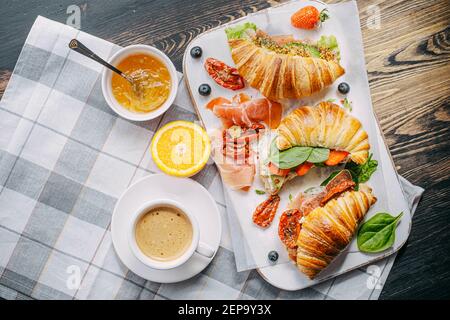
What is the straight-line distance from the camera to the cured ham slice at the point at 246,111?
2.01 metres

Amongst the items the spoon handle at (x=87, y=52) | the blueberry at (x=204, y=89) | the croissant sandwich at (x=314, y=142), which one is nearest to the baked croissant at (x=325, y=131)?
the croissant sandwich at (x=314, y=142)

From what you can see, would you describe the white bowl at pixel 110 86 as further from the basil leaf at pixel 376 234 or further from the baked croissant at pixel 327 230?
the basil leaf at pixel 376 234

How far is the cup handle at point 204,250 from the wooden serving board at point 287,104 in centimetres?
18

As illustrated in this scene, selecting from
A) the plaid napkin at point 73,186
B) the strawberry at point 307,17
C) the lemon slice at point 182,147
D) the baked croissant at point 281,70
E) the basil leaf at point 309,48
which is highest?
the strawberry at point 307,17

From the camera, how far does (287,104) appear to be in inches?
81.0

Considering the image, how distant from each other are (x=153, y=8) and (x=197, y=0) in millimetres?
197

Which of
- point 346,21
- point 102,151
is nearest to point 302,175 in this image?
point 346,21

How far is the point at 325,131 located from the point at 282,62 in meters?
0.33

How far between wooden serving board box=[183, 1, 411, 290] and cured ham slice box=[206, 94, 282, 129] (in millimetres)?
36

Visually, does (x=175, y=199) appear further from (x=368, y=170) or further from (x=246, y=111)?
(x=368, y=170)

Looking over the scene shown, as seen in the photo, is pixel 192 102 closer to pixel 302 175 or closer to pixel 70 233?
pixel 302 175

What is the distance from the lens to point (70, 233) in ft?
6.82

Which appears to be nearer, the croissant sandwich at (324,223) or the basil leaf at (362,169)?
the croissant sandwich at (324,223)

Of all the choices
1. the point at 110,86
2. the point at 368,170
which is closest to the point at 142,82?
the point at 110,86
